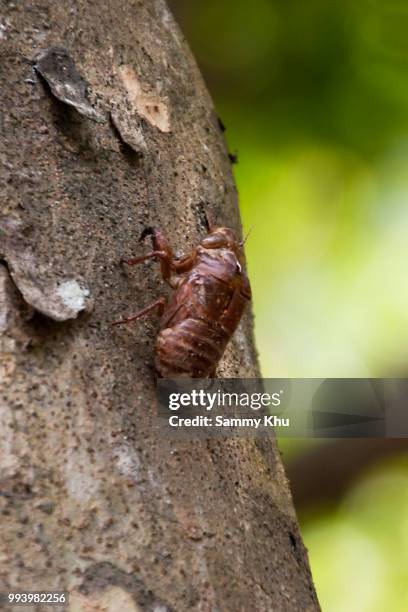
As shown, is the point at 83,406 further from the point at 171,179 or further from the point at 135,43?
the point at 135,43

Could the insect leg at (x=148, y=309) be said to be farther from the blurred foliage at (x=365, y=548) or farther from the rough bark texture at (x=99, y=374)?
the blurred foliage at (x=365, y=548)

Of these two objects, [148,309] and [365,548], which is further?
[365,548]

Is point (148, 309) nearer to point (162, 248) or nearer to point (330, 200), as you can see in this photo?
point (162, 248)

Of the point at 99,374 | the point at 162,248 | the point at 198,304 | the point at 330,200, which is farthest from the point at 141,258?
the point at 330,200

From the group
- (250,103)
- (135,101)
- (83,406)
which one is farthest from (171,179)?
(250,103)

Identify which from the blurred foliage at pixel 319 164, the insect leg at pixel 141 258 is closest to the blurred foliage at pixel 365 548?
the blurred foliage at pixel 319 164
